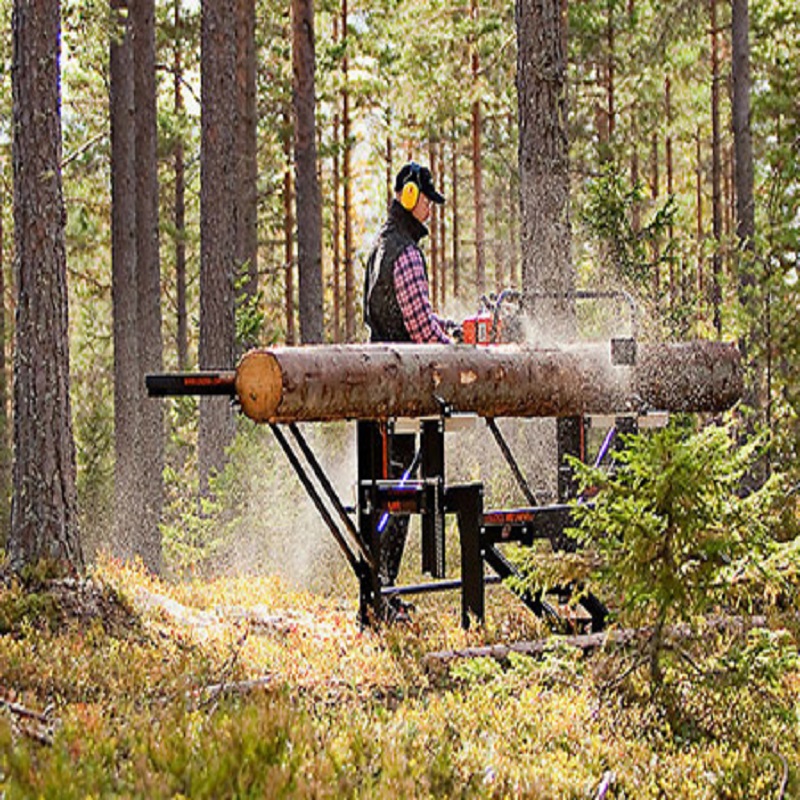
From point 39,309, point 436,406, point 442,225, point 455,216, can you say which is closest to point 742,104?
point 436,406

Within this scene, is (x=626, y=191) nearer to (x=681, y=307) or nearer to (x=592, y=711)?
(x=681, y=307)

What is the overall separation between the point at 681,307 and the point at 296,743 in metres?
9.32

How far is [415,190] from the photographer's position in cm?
Result: 920

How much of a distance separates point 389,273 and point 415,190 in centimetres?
71

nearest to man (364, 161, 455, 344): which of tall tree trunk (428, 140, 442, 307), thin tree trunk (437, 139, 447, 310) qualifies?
thin tree trunk (437, 139, 447, 310)

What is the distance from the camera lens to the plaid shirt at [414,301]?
29.4ft

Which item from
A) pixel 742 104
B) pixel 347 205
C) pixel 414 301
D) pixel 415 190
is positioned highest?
pixel 742 104

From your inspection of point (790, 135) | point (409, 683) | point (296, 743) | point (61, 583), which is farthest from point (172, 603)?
point (790, 135)

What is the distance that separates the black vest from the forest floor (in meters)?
2.28

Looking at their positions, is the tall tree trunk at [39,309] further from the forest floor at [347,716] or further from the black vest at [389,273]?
the black vest at [389,273]

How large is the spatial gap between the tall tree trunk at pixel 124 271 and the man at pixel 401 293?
825cm

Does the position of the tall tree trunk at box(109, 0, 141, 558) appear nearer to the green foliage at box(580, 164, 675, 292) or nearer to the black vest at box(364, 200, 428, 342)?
the green foliage at box(580, 164, 675, 292)

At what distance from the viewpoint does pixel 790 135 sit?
13.6 meters

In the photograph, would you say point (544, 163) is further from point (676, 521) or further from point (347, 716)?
point (347, 716)
